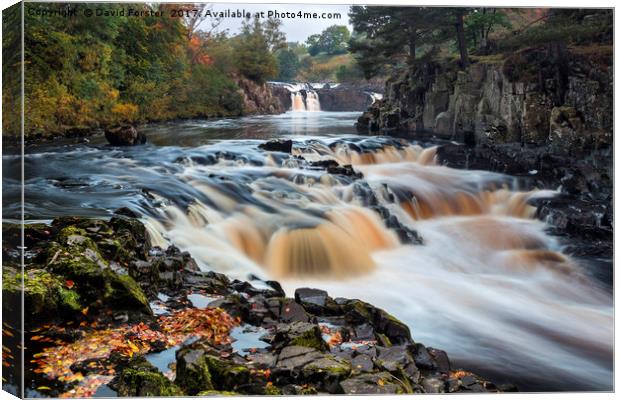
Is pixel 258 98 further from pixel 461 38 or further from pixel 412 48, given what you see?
pixel 461 38

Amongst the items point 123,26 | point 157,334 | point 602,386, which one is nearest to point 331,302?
point 157,334

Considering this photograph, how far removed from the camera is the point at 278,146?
25.0 feet

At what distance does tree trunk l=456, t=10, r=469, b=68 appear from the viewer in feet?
22.9

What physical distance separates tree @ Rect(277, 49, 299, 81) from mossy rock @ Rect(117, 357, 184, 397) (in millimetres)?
3270

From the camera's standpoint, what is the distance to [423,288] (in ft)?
22.6

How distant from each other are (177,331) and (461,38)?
162 inches

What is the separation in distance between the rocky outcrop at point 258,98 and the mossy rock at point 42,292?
2699 millimetres

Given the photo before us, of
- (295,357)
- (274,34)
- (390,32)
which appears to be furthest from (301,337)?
(390,32)

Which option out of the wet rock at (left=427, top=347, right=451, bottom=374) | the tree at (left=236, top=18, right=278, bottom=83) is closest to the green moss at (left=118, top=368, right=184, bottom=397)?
the wet rock at (left=427, top=347, right=451, bottom=374)

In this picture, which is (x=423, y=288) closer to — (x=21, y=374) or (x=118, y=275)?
(x=118, y=275)

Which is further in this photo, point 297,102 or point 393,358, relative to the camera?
point 297,102

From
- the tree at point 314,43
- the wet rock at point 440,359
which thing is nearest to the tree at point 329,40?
the tree at point 314,43

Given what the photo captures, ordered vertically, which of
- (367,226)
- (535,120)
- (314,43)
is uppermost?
(314,43)

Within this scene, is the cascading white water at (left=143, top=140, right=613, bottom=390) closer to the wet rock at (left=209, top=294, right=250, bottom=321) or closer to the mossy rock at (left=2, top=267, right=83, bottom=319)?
the wet rock at (left=209, top=294, right=250, bottom=321)
